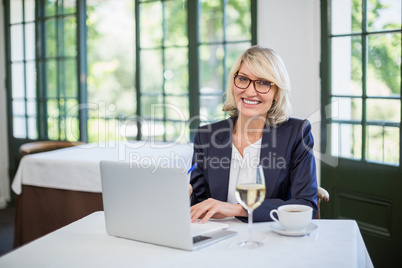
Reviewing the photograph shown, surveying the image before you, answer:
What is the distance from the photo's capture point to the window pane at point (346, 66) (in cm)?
321

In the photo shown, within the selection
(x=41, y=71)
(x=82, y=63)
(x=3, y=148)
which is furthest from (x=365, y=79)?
(x=3, y=148)

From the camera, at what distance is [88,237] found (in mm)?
1457

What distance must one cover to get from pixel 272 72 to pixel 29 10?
4.06 meters

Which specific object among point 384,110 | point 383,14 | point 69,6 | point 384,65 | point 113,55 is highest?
point 113,55

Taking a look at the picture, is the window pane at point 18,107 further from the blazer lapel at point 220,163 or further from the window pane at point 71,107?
the blazer lapel at point 220,163

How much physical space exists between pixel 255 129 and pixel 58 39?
11.8 feet

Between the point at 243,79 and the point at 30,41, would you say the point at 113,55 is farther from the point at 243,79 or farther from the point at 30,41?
the point at 243,79

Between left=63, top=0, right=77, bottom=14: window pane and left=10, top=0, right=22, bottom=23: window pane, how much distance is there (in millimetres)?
644

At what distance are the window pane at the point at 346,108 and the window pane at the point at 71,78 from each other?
9.17 ft

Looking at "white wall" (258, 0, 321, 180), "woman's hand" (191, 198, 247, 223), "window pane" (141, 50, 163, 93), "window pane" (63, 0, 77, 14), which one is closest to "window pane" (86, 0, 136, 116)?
"window pane" (141, 50, 163, 93)

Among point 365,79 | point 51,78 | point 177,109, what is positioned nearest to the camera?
point 365,79

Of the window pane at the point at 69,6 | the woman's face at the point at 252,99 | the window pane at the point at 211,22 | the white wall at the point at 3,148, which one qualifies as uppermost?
the window pane at the point at 211,22

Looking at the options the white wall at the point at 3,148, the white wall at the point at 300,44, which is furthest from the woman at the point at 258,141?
the white wall at the point at 3,148

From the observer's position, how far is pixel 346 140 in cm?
329
